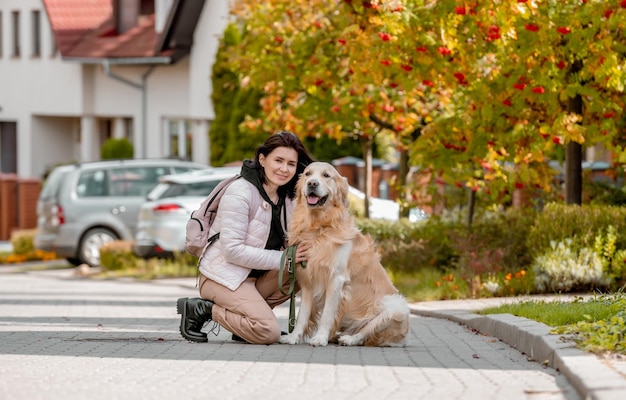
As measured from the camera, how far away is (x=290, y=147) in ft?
36.5

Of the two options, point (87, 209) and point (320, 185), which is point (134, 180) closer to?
point (87, 209)

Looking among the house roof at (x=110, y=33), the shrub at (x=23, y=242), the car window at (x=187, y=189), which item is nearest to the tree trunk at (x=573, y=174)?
the car window at (x=187, y=189)

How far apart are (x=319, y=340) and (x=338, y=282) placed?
0.45 meters

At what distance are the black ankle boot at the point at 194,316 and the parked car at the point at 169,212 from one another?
12.8 meters

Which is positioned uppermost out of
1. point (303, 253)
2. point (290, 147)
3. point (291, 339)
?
point (290, 147)

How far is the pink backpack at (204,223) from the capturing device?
11234 millimetres

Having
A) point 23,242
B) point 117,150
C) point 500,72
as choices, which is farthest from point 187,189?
point 117,150

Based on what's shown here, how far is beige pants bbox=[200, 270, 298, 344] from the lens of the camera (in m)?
10.9

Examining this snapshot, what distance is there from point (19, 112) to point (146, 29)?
653 centimetres

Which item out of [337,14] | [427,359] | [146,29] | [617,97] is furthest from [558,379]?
[146,29]

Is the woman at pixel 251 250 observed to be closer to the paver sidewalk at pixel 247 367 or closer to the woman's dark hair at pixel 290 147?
the woman's dark hair at pixel 290 147

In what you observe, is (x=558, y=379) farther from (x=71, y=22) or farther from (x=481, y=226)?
(x=71, y=22)

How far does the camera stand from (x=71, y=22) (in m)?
45.1

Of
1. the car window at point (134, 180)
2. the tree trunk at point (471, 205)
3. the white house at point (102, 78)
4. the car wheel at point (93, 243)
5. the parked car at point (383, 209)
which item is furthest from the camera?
the white house at point (102, 78)
